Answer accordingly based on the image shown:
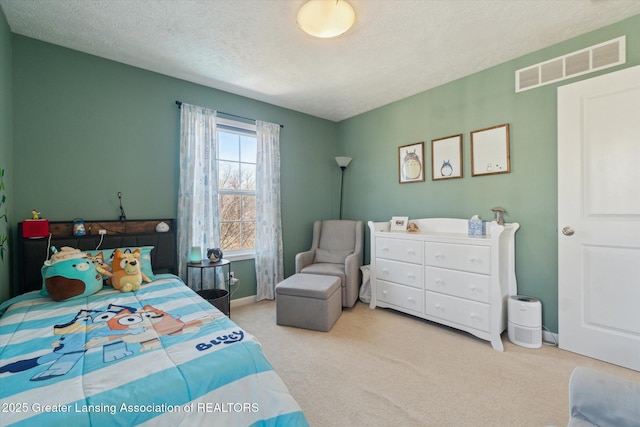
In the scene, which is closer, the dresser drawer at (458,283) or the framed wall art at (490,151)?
the dresser drawer at (458,283)

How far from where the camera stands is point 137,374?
938 mm

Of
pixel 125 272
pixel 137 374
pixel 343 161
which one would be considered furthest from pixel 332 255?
pixel 137 374

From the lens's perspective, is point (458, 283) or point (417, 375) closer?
point (417, 375)

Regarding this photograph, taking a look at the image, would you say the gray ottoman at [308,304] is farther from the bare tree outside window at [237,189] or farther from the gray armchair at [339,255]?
the bare tree outside window at [237,189]

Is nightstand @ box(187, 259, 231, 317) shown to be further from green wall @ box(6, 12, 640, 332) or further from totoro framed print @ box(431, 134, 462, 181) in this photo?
totoro framed print @ box(431, 134, 462, 181)

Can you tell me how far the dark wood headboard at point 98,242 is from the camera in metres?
2.07

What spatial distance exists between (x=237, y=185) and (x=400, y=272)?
221cm

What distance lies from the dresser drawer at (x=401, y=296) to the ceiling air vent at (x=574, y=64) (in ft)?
7.17

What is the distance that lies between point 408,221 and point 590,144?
5.44 feet

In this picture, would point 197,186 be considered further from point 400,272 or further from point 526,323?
point 526,323

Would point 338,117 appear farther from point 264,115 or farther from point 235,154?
point 235,154

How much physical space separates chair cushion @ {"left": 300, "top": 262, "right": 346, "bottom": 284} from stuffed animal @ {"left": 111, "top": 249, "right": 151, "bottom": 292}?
1.67m

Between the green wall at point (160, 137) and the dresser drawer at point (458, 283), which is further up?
the green wall at point (160, 137)

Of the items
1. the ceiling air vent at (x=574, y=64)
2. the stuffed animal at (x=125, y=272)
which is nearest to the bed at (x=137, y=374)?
the stuffed animal at (x=125, y=272)
